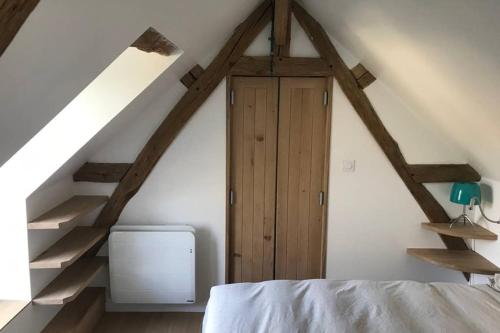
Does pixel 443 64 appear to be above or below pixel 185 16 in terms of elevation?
below

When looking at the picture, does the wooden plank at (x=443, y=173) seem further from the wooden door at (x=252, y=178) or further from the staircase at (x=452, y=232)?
the wooden door at (x=252, y=178)

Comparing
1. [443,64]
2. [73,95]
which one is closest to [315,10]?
[443,64]

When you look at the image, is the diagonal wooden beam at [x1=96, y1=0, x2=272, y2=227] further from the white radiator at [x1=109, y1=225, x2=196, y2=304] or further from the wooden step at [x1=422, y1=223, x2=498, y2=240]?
the wooden step at [x1=422, y1=223, x2=498, y2=240]

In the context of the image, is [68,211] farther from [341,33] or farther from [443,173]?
[443,173]

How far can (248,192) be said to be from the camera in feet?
9.73

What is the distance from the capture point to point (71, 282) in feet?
8.18

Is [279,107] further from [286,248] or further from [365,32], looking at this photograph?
[286,248]

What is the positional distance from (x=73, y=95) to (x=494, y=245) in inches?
111

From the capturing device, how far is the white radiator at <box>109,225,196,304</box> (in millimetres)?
2818

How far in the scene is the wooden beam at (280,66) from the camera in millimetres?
2812

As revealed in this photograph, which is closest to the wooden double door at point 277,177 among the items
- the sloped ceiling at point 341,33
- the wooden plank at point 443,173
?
the sloped ceiling at point 341,33

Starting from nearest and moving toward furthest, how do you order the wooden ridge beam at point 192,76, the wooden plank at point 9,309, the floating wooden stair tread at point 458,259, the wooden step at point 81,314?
the wooden plank at point 9,309, the wooden step at point 81,314, the floating wooden stair tread at point 458,259, the wooden ridge beam at point 192,76

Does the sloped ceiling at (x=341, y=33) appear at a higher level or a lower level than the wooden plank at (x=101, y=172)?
higher

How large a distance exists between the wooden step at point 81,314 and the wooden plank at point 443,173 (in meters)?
2.60
